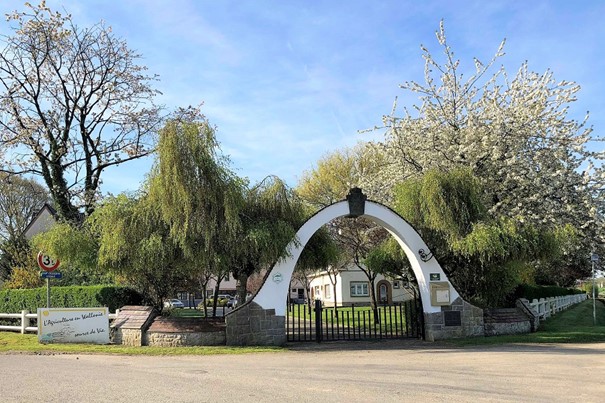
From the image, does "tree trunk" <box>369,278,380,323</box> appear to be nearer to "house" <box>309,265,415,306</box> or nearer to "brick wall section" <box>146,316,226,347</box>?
"brick wall section" <box>146,316,226,347</box>

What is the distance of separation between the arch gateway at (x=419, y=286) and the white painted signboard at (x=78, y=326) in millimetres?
3974

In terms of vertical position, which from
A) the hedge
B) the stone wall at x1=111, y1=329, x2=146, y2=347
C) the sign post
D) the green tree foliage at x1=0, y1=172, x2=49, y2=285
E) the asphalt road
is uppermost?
the green tree foliage at x1=0, y1=172, x2=49, y2=285

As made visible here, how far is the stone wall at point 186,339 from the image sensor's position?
15945mm

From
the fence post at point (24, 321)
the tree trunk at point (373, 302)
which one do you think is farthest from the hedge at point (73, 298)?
the tree trunk at point (373, 302)

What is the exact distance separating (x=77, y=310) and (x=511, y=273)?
14497 mm

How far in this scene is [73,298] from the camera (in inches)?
853

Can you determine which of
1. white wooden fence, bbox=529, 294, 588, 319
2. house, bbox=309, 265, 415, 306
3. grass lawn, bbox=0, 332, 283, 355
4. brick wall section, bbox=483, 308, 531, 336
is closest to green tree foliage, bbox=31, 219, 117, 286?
grass lawn, bbox=0, 332, 283, 355

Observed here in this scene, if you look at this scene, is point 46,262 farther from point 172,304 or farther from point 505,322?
point 505,322

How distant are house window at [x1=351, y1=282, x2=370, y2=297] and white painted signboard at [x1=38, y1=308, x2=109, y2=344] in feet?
129

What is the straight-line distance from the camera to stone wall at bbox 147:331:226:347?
15945 millimetres

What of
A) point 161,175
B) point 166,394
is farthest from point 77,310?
point 166,394

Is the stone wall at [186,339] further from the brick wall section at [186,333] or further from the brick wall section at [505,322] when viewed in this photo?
the brick wall section at [505,322]

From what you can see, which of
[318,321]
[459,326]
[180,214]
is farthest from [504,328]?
[180,214]

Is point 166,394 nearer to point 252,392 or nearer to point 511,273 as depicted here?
point 252,392
